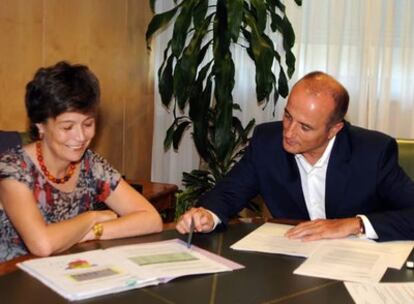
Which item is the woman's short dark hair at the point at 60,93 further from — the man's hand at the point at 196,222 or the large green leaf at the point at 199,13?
the large green leaf at the point at 199,13

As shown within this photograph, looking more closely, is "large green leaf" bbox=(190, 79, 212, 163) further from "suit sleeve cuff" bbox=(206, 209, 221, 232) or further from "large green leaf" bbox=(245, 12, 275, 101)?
"suit sleeve cuff" bbox=(206, 209, 221, 232)

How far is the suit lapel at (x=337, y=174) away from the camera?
6.98 ft

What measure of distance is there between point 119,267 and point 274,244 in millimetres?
500

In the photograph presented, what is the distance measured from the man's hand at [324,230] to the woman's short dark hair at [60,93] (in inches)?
29.6

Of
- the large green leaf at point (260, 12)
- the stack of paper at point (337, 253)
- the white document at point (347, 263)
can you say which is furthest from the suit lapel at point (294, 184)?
the large green leaf at point (260, 12)

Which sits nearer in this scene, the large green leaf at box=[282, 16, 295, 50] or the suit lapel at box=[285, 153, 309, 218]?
the suit lapel at box=[285, 153, 309, 218]

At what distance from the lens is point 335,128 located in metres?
2.14

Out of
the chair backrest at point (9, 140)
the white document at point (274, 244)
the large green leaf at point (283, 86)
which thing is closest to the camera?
the white document at point (274, 244)

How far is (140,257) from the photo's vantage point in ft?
4.78

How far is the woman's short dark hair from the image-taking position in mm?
1769

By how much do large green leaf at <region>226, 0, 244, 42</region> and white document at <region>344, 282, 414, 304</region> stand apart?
190 cm

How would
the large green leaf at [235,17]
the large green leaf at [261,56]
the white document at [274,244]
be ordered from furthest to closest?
the large green leaf at [261,56] < the large green leaf at [235,17] < the white document at [274,244]

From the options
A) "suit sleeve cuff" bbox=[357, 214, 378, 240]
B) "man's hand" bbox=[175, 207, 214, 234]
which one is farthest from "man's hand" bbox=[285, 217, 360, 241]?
"man's hand" bbox=[175, 207, 214, 234]

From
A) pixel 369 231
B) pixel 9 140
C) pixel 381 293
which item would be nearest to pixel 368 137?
pixel 369 231
